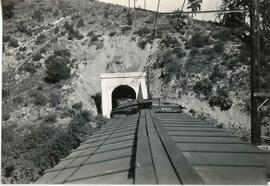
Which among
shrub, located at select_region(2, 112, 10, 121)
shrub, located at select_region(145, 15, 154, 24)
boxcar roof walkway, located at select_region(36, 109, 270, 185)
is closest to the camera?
boxcar roof walkway, located at select_region(36, 109, 270, 185)

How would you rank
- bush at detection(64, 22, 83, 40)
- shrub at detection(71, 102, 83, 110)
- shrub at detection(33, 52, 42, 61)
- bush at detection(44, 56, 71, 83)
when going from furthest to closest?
→ bush at detection(64, 22, 83, 40) → shrub at detection(33, 52, 42, 61) → bush at detection(44, 56, 71, 83) → shrub at detection(71, 102, 83, 110)

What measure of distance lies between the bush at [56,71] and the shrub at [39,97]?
9.35ft

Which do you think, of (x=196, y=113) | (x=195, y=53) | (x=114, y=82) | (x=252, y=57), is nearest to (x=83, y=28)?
(x=195, y=53)

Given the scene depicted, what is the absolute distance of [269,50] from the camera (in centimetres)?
4016

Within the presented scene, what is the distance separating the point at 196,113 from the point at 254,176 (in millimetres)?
29584

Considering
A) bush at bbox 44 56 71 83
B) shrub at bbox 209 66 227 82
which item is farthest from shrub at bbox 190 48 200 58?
bush at bbox 44 56 71 83

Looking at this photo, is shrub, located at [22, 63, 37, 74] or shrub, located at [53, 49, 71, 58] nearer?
shrub, located at [22, 63, 37, 74]

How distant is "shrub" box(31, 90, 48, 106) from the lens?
119ft

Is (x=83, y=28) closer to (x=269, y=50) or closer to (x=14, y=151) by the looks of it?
(x=269, y=50)

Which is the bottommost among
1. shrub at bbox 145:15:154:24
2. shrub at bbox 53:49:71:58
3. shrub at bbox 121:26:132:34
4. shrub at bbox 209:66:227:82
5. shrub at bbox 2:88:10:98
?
shrub at bbox 2:88:10:98

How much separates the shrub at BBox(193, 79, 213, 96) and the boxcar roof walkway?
2901 centimetres

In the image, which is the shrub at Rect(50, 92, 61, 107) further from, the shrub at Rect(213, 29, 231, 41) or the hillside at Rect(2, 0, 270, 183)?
the shrub at Rect(213, 29, 231, 41)

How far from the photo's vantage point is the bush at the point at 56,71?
133 ft

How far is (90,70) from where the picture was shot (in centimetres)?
4325
